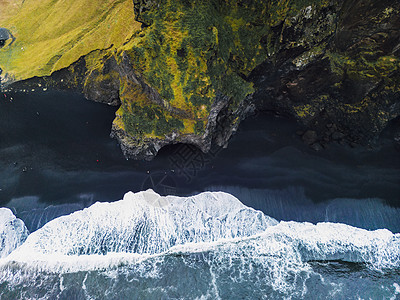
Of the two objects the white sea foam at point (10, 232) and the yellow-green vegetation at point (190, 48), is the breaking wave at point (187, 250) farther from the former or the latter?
the yellow-green vegetation at point (190, 48)

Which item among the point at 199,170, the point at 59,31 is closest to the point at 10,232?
the point at 199,170

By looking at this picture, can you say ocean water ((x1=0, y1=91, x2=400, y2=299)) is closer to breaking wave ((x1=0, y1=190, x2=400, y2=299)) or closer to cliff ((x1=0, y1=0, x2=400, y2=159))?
breaking wave ((x1=0, y1=190, x2=400, y2=299))

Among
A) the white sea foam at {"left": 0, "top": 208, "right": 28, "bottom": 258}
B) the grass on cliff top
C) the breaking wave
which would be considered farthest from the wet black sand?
the grass on cliff top

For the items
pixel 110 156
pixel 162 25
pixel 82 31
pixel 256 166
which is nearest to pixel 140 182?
pixel 110 156

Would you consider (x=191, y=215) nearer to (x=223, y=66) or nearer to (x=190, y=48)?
(x=223, y=66)

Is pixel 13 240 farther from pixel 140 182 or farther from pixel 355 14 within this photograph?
pixel 355 14

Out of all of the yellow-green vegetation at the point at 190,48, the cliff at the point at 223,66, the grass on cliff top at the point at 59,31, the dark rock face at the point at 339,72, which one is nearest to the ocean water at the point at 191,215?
the dark rock face at the point at 339,72
